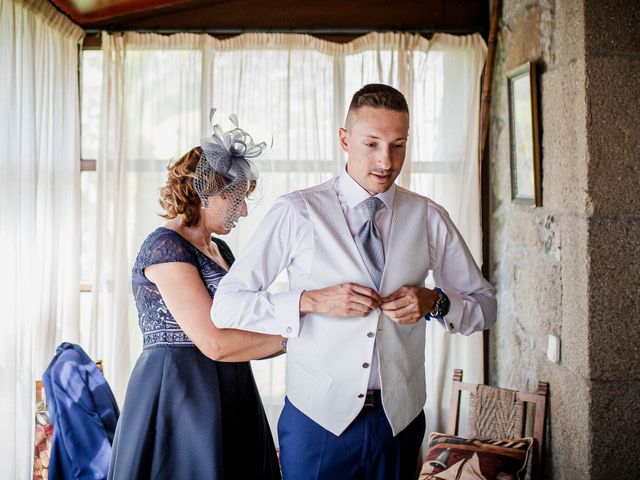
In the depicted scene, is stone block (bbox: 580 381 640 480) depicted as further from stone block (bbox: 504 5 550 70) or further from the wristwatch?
stone block (bbox: 504 5 550 70)

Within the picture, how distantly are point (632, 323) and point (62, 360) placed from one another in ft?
6.85

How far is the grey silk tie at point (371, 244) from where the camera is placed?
182 centimetres

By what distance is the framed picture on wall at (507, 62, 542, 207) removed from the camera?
2.92 meters

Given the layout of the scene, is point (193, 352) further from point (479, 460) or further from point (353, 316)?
point (479, 460)

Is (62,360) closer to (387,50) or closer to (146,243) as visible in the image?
(146,243)

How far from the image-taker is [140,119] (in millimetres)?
3889

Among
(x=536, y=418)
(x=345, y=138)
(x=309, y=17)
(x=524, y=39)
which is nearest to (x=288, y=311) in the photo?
(x=345, y=138)

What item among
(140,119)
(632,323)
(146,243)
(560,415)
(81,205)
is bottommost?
(560,415)

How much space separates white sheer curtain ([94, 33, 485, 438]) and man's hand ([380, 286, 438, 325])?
86.3 inches

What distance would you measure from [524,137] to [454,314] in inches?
59.9

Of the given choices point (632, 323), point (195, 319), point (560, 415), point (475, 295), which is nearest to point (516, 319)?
point (560, 415)

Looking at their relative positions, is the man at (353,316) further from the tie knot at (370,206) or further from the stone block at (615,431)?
the stone block at (615,431)

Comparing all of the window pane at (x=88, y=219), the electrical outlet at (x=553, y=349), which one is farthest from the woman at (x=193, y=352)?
the window pane at (x=88, y=219)

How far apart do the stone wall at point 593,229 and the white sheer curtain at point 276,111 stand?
103 cm
